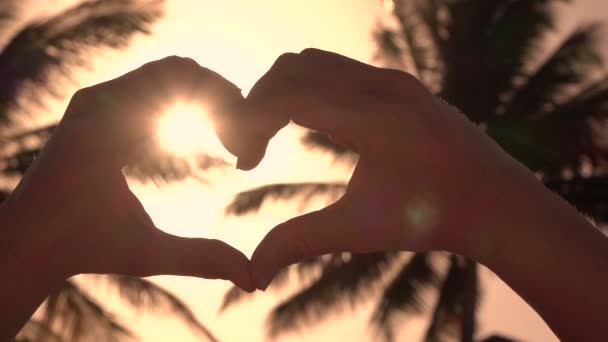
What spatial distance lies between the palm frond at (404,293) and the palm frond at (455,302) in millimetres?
292

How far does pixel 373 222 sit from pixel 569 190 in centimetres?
949

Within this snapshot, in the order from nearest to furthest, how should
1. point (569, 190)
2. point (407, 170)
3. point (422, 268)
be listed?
point (407, 170) → point (569, 190) → point (422, 268)

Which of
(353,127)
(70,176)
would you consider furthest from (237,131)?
(70,176)

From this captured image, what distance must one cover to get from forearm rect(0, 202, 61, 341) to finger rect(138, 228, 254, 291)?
0.41 m

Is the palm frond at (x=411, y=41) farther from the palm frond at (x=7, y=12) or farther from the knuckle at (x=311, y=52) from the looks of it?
the knuckle at (x=311, y=52)

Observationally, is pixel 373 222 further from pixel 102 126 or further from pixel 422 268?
pixel 422 268

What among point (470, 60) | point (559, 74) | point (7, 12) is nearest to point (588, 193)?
point (559, 74)

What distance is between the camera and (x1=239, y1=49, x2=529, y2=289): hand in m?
2.71

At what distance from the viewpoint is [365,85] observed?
111 inches

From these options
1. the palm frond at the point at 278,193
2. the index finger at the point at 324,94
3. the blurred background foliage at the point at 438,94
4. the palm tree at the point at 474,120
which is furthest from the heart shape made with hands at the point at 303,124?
the palm frond at the point at 278,193

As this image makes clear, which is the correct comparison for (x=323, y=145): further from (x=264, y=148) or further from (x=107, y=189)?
(x=107, y=189)

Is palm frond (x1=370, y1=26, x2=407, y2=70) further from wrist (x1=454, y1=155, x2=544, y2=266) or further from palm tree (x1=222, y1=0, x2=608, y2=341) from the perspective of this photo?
wrist (x1=454, y1=155, x2=544, y2=266)

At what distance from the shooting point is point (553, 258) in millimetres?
2537

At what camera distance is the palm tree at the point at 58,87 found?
32.4 ft
